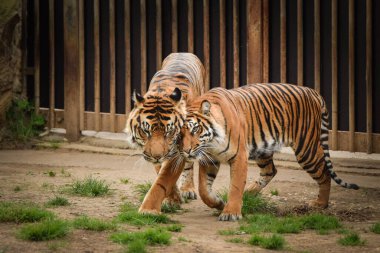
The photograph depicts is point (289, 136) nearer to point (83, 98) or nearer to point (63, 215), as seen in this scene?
point (63, 215)

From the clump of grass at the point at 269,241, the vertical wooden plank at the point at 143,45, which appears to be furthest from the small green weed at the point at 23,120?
the clump of grass at the point at 269,241

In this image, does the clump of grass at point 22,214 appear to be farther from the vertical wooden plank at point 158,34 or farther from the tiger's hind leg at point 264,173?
the vertical wooden plank at point 158,34

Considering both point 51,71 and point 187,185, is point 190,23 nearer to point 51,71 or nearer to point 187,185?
point 51,71

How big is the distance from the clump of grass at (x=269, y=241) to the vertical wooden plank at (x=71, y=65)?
5.66m

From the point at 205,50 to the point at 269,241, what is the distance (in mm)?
4677

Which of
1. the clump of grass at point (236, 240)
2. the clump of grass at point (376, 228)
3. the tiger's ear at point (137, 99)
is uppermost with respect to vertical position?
the tiger's ear at point (137, 99)

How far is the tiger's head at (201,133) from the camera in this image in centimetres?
728

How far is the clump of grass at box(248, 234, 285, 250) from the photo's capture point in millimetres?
6352

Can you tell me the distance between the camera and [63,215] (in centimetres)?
742

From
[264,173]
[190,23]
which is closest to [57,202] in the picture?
[264,173]

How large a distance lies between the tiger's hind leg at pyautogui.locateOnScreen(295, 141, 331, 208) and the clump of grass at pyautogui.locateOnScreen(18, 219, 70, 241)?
8.57 feet

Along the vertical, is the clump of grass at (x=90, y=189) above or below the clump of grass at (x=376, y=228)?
above

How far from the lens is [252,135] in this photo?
809cm

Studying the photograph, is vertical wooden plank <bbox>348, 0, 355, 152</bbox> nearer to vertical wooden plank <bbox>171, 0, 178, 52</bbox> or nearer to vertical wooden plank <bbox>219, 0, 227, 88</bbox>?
vertical wooden plank <bbox>219, 0, 227, 88</bbox>
